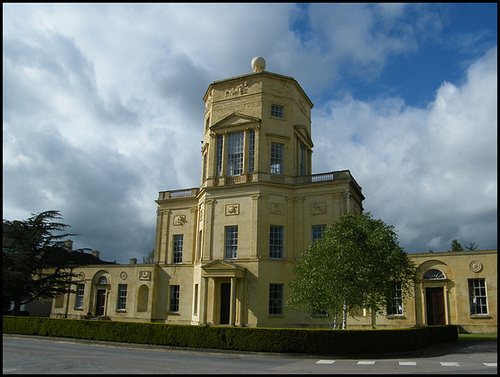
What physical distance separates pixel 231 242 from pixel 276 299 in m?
5.56

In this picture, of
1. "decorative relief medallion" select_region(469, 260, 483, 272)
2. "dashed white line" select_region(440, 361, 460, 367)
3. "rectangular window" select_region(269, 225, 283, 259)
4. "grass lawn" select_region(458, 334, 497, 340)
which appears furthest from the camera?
"rectangular window" select_region(269, 225, 283, 259)

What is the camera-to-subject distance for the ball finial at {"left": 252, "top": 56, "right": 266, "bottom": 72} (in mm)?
38312

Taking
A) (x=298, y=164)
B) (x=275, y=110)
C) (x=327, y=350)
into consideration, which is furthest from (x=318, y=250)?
(x=275, y=110)

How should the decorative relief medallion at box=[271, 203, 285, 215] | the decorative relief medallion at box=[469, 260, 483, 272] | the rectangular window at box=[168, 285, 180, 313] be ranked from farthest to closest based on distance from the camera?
1. the rectangular window at box=[168, 285, 180, 313]
2. the decorative relief medallion at box=[271, 203, 285, 215]
3. the decorative relief medallion at box=[469, 260, 483, 272]

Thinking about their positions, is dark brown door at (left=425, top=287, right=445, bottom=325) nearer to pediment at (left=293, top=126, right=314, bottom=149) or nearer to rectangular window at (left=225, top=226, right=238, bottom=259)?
rectangular window at (left=225, top=226, right=238, bottom=259)

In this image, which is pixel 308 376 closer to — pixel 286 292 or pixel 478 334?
pixel 286 292

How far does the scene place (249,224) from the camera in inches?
1342

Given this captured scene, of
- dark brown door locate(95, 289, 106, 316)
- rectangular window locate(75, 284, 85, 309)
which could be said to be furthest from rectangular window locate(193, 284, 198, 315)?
rectangular window locate(75, 284, 85, 309)

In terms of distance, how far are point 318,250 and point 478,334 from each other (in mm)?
13775

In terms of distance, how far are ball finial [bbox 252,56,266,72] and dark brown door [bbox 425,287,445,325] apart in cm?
2226

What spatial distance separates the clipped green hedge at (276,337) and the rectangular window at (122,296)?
15.3 meters

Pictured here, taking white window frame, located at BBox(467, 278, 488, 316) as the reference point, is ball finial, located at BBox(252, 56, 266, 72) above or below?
above

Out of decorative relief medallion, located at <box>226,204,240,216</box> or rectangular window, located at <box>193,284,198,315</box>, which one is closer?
decorative relief medallion, located at <box>226,204,240,216</box>

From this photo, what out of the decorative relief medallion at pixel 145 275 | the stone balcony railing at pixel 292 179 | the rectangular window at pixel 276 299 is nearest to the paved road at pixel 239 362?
the rectangular window at pixel 276 299
